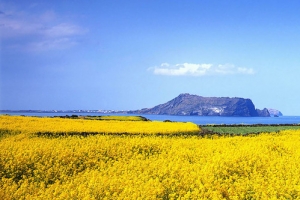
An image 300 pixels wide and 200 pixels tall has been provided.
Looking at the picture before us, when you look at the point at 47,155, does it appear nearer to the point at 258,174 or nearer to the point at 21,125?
the point at 258,174

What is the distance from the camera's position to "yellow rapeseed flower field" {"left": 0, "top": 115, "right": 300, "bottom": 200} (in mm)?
9469

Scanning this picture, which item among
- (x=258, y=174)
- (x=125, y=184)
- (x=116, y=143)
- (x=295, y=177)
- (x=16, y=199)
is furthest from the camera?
(x=116, y=143)

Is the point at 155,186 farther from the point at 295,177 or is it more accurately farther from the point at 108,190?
the point at 295,177

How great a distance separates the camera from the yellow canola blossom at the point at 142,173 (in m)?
9.47

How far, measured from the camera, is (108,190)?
9.50 metres

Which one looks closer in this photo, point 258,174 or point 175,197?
point 175,197

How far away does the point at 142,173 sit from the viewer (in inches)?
463

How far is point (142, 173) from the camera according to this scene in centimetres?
1176

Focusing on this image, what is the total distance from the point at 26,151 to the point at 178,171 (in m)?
6.98

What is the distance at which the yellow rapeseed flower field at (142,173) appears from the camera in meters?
9.47

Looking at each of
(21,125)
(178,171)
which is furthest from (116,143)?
(21,125)

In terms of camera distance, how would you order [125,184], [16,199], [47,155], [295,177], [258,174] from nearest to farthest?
1. [16,199]
2. [125,184]
3. [295,177]
4. [258,174]
5. [47,155]

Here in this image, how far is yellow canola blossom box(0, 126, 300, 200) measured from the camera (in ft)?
31.1

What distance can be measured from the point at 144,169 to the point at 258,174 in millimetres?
3705
